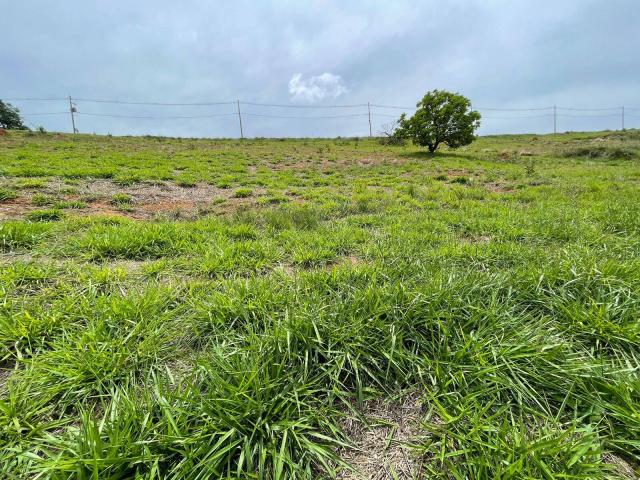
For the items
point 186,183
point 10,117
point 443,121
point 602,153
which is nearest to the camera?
point 186,183

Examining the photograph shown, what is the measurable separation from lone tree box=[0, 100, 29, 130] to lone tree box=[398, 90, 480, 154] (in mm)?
50963

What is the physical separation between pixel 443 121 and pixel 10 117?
2190 inches

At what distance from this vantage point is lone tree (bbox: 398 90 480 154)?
21.3 metres

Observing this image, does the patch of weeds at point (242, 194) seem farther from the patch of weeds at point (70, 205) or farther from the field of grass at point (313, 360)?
the field of grass at point (313, 360)

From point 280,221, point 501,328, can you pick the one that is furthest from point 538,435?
point 280,221

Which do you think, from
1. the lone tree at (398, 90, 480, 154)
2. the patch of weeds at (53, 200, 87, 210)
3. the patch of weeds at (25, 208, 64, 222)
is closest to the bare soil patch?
the patch of weeds at (25, 208, 64, 222)

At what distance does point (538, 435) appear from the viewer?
127 centimetres

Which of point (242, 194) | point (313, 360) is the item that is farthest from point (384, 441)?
point (242, 194)

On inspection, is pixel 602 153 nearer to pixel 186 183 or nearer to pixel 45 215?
pixel 186 183

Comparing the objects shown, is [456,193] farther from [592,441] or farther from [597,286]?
[592,441]

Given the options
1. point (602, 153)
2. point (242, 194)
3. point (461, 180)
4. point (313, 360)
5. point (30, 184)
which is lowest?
point (313, 360)

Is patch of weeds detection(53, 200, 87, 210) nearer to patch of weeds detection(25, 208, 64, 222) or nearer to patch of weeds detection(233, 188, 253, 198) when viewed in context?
patch of weeds detection(25, 208, 64, 222)

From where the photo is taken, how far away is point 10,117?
36.8 m

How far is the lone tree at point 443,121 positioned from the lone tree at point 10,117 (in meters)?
51.0
